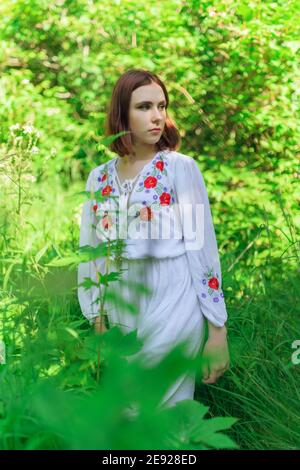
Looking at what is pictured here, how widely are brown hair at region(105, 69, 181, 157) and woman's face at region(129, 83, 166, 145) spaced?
0.9 inches

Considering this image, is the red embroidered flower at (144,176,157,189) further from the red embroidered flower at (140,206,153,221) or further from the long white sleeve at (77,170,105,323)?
the long white sleeve at (77,170,105,323)

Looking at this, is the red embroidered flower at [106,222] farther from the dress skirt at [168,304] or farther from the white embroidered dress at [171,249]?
the dress skirt at [168,304]

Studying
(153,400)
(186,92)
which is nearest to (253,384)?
(153,400)

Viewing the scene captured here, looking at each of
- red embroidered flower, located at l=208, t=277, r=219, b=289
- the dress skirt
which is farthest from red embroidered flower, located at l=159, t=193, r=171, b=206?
red embroidered flower, located at l=208, t=277, r=219, b=289

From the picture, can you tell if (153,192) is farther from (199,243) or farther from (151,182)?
(199,243)

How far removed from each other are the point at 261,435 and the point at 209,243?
64 cm

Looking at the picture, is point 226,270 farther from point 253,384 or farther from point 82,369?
point 82,369

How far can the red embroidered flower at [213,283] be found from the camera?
224 cm

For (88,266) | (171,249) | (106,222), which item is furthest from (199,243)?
(88,266)

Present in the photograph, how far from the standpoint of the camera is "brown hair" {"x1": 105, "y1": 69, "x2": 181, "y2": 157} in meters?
2.31

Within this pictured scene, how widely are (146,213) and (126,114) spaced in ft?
1.13

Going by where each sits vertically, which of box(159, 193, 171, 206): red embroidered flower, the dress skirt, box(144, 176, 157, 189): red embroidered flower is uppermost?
box(144, 176, 157, 189): red embroidered flower

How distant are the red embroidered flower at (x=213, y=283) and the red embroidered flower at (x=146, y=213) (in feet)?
0.90

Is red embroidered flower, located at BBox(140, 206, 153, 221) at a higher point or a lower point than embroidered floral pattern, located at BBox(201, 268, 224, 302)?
higher
